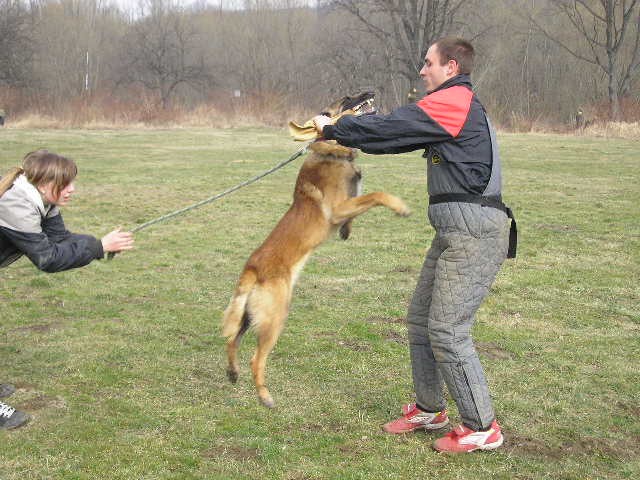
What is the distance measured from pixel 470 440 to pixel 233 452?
4.26ft

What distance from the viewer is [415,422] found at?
3.91 m

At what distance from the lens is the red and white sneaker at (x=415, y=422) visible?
390 cm

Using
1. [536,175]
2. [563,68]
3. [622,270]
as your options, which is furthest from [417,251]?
[563,68]

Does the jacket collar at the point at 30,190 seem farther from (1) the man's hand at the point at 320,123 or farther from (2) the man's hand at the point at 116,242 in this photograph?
(1) the man's hand at the point at 320,123

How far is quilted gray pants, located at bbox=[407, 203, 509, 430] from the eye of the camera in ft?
11.2

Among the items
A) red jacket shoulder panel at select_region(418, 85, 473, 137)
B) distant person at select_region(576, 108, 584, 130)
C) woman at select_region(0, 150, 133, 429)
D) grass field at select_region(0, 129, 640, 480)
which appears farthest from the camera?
distant person at select_region(576, 108, 584, 130)

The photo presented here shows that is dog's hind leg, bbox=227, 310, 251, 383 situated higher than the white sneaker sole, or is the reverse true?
dog's hind leg, bbox=227, 310, 251, 383

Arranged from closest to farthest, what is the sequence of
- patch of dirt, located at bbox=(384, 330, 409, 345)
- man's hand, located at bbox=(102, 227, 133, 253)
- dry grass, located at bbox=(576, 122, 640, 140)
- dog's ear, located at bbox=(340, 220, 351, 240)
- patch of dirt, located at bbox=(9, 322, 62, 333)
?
man's hand, located at bbox=(102, 227, 133, 253) → dog's ear, located at bbox=(340, 220, 351, 240) → patch of dirt, located at bbox=(384, 330, 409, 345) → patch of dirt, located at bbox=(9, 322, 62, 333) → dry grass, located at bbox=(576, 122, 640, 140)

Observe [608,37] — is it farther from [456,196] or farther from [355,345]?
[456,196]

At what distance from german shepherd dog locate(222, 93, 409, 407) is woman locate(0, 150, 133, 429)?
758mm

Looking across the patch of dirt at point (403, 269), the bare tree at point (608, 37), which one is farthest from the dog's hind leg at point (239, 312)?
the bare tree at point (608, 37)

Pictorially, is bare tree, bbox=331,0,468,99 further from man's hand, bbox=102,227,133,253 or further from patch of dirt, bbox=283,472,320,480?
patch of dirt, bbox=283,472,320,480

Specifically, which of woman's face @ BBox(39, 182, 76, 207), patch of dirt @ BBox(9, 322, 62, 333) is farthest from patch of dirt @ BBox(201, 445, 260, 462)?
patch of dirt @ BBox(9, 322, 62, 333)

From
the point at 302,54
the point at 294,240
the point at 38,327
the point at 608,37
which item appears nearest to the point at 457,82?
the point at 294,240
